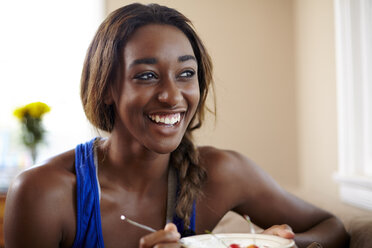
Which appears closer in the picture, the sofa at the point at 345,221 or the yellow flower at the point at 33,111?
the sofa at the point at 345,221

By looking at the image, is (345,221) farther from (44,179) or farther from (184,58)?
(44,179)

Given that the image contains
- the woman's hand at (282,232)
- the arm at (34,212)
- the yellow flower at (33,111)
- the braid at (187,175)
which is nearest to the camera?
the woman's hand at (282,232)

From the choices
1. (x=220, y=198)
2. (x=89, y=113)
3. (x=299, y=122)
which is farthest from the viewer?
(x=299, y=122)

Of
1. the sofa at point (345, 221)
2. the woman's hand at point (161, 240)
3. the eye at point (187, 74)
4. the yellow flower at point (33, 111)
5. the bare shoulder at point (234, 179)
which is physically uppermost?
the eye at point (187, 74)

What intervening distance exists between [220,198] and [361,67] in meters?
1.17

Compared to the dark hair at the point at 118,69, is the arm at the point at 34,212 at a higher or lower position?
lower

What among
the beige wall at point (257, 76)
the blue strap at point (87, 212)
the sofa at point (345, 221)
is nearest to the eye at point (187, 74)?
the blue strap at point (87, 212)

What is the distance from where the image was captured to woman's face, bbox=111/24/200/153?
1.23 meters

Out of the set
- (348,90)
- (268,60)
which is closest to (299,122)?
(268,60)

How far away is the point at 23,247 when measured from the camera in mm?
1200

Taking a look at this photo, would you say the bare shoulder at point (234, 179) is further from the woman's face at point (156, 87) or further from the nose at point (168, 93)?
the nose at point (168, 93)

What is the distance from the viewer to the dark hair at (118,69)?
1.30 m

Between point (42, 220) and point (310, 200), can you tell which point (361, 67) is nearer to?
point (310, 200)

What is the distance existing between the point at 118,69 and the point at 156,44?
0.14 m
